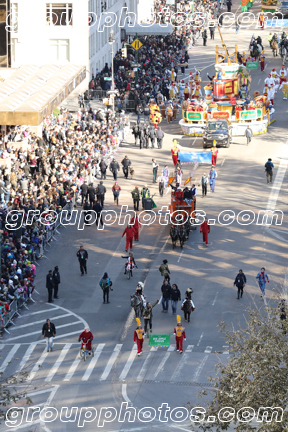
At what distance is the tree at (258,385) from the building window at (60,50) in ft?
164

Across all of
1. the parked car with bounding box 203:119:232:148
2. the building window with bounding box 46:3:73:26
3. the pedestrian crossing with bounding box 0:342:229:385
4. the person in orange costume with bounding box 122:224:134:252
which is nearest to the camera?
the pedestrian crossing with bounding box 0:342:229:385

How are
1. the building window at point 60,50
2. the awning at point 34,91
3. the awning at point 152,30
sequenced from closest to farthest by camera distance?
the awning at point 34,91 < the building window at point 60,50 < the awning at point 152,30

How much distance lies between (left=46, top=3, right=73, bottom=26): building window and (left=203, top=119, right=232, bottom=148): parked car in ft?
54.1

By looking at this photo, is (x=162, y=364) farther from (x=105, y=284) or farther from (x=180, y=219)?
(x=180, y=219)

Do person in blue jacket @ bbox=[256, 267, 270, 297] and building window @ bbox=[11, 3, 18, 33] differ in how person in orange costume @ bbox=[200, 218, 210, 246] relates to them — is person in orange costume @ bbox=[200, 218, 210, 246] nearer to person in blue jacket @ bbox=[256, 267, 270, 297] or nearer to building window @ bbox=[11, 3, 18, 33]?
person in blue jacket @ bbox=[256, 267, 270, 297]

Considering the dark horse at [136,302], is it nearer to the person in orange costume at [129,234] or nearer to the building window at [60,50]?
the person in orange costume at [129,234]

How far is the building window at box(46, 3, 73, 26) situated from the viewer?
6794 cm

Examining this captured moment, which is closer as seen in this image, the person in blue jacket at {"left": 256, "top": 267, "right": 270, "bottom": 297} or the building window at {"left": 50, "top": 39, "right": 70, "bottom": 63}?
the person in blue jacket at {"left": 256, "top": 267, "right": 270, "bottom": 297}

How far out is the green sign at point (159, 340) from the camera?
3159 centimetres

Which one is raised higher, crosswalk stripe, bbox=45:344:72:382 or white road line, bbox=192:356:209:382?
white road line, bbox=192:356:209:382

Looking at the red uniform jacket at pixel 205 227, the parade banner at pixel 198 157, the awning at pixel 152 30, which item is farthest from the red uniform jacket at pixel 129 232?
the awning at pixel 152 30

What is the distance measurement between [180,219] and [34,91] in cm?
1384

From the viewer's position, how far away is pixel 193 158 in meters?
52.4

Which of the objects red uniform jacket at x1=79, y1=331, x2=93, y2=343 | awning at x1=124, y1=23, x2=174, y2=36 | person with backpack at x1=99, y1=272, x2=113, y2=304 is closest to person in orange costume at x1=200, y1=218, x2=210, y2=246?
person with backpack at x1=99, y1=272, x2=113, y2=304
